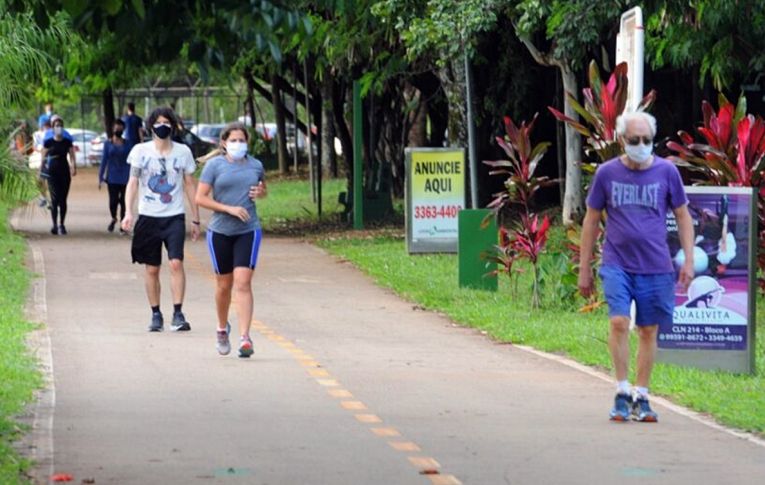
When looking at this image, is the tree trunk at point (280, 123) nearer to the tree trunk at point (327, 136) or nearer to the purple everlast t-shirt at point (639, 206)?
the tree trunk at point (327, 136)

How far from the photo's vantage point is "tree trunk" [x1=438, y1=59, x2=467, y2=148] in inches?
969

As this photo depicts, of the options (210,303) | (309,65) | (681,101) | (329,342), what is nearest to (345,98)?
(309,65)

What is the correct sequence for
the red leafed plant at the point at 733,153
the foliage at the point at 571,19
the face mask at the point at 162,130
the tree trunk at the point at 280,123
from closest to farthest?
1. the face mask at the point at 162,130
2. the red leafed plant at the point at 733,153
3. the foliage at the point at 571,19
4. the tree trunk at the point at 280,123

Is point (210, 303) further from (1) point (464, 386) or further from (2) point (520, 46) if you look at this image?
(2) point (520, 46)

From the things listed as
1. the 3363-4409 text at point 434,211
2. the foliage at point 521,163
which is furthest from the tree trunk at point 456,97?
the foliage at point 521,163

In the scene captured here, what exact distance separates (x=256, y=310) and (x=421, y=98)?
49.3 ft

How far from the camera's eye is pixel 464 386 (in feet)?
37.6

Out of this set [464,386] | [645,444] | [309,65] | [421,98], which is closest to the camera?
[645,444]

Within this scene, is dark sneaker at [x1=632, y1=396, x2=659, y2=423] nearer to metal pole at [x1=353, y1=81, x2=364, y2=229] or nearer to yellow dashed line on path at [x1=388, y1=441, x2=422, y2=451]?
yellow dashed line on path at [x1=388, y1=441, x2=422, y2=451]

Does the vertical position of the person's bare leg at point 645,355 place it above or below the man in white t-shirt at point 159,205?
below

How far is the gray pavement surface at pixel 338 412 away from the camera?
845 centimetres

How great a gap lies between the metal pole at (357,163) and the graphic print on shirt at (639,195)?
52.5 ft

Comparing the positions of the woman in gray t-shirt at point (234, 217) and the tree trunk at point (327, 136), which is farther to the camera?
the tree trunk at point (327, 136)

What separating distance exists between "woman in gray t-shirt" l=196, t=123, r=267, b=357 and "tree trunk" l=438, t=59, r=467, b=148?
39.5 ft
